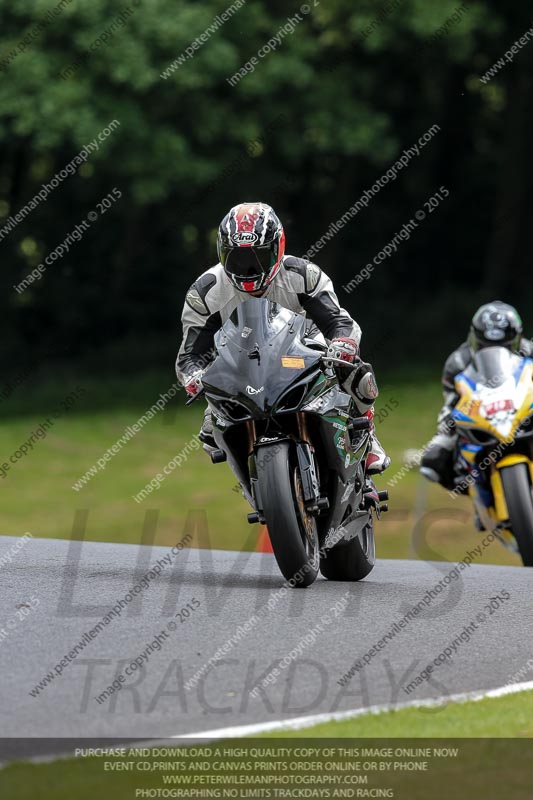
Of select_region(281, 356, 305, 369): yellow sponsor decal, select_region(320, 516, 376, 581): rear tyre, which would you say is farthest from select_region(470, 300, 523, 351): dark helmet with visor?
select_region(281, 356, 305, 369): yellow sponsor decal

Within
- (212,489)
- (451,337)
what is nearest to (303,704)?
(212,489)

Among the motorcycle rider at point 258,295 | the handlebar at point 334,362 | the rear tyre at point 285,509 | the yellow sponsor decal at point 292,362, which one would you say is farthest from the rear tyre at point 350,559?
the yellow sponsor decal at point 292,362

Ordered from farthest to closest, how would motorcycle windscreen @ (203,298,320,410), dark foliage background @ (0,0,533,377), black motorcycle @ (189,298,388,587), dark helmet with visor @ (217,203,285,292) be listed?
dark foliage background @ (0,0,533,377) → dark helmet with visor @ (217,203,285,292) → motorcycle windscreen @ (203,298,320,410) → black motorcycle @ (189,298,388,587)

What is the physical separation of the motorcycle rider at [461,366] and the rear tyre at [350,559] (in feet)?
7.87

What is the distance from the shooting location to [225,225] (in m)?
7.50

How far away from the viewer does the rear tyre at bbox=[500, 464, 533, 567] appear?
963cm

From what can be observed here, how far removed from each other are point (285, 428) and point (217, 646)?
5.11ft

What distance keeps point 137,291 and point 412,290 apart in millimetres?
7357

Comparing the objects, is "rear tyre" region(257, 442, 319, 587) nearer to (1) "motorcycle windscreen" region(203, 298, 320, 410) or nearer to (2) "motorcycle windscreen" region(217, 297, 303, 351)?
(1) "motorcycle windscreen" region(203, 298, 320, 410)

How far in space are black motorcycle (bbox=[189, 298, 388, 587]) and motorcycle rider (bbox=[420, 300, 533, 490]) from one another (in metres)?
3.15

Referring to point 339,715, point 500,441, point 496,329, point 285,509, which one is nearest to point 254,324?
point 285,509

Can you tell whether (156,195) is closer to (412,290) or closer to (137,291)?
(137,291)

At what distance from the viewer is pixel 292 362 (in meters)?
7.27

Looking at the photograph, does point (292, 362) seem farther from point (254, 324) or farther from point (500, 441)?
point (500, 441)
